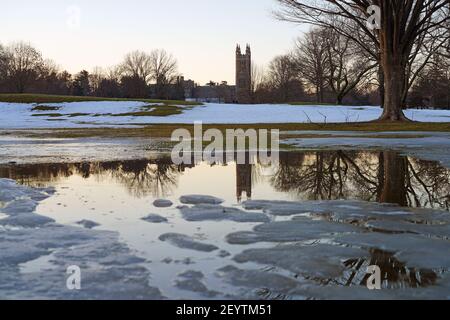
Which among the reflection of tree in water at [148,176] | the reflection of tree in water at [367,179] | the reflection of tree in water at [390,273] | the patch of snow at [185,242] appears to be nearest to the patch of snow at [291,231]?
the patch of snow at [185,242]

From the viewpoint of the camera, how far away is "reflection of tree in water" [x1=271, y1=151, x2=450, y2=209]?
25.3ft

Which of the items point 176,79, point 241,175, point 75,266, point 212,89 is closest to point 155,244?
point 75,266

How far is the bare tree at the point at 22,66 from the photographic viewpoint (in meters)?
78.6

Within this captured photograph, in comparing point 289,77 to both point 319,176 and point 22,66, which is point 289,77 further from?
point 319,176

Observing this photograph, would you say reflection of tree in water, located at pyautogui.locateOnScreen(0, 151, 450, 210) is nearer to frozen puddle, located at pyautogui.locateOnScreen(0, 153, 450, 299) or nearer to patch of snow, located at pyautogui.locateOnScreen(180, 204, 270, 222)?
frozen puddle, located at pyautogui.locateOnScreen(0, 153, 450, 299)

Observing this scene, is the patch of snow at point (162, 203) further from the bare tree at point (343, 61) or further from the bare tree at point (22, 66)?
the bare tree at point (22, 66)

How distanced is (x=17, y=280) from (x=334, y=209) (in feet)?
13.6

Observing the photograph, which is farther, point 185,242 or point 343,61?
point 343,61

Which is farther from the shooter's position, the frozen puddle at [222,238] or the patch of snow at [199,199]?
the patch of snow at [199,199]

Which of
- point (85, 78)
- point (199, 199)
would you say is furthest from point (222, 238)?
point (85, 78)

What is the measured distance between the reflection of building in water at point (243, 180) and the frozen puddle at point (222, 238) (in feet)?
0.22

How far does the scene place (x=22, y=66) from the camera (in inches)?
3327

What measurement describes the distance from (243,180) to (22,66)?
8403 centimetres

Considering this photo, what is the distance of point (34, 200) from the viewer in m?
7.46
